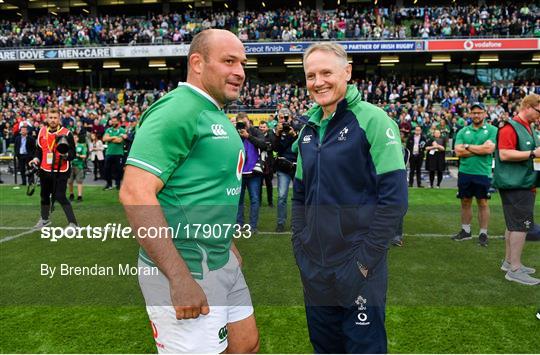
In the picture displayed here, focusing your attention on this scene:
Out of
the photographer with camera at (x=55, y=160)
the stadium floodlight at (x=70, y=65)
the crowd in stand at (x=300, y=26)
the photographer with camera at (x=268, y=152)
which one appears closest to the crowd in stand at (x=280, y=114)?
the photographer with camera at (x=268, y=152)

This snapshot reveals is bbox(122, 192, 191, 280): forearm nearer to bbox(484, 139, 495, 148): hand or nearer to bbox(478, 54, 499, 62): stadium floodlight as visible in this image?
bbox(484, 139, 495, 148): hand

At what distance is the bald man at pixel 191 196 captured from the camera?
1663 mm

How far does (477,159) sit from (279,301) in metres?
3.91

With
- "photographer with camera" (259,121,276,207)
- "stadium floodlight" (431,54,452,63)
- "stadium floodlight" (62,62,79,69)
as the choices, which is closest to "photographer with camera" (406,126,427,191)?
"photographer with camera" (259,121,276,207)

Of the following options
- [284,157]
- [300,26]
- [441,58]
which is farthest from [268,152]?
[441,58]

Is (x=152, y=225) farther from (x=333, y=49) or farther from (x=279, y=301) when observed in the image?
(x=279, y=301)

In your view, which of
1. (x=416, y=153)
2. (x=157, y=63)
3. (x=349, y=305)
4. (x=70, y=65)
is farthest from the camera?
(x=70, y=65)

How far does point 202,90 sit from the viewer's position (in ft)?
6.47

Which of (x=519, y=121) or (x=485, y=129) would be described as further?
(x=485, y=129)

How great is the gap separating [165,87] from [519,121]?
32167mm

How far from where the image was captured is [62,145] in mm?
7395

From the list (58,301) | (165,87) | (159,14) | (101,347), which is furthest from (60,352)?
(159,14)

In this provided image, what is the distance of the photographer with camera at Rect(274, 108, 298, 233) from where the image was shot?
7.27 metres

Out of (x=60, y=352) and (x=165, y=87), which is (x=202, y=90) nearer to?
(x=60, y=352)
